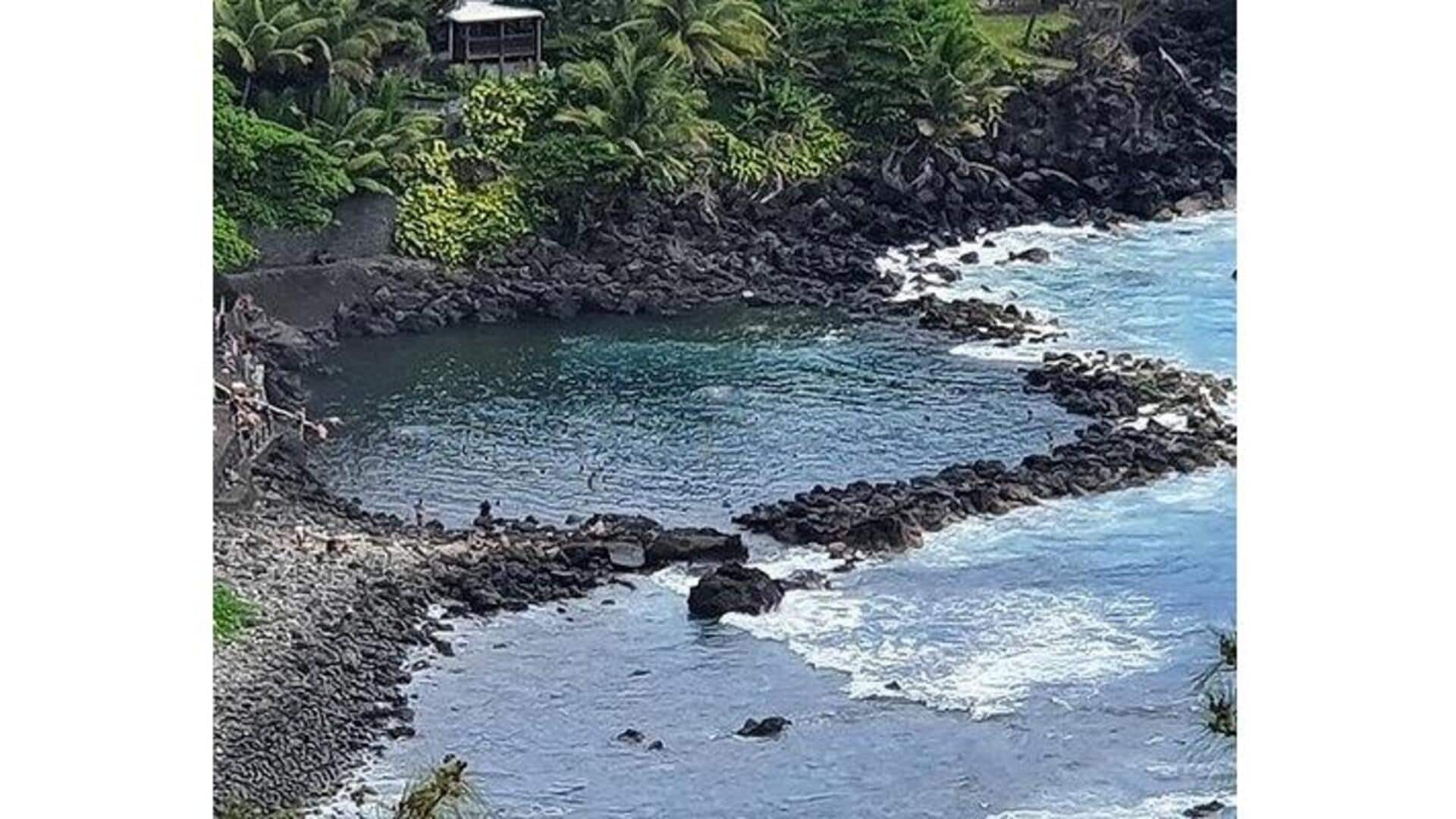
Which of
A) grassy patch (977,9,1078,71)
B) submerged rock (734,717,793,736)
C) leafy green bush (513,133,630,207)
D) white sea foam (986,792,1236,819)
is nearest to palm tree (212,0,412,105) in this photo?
leafy green bush (513,133,630,207)

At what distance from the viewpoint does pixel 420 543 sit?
6.34 m

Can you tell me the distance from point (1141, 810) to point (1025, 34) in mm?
1642

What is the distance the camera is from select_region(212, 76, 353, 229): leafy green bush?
6.30 m

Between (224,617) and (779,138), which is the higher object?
(779,138)

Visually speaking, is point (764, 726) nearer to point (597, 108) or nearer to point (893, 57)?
point (597, 108)

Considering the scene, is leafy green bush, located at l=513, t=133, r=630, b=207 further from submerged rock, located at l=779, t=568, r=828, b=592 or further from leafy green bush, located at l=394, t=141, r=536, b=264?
submerged rock, located at l=779, t=568, r=828, b=592

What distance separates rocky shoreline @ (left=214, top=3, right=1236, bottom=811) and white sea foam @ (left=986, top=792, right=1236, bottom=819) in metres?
0.63

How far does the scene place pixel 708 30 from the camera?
21.2 ft

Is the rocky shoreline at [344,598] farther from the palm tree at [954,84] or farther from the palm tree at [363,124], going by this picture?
the palm tree at [954,84]

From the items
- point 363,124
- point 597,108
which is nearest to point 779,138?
point 597,108

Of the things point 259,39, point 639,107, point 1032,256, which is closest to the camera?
point 259,39

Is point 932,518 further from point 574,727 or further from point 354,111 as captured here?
point 354,111
